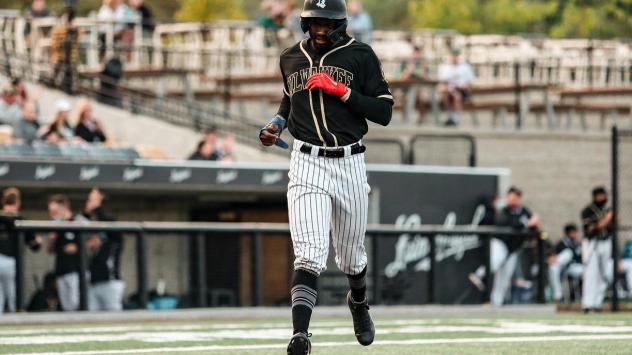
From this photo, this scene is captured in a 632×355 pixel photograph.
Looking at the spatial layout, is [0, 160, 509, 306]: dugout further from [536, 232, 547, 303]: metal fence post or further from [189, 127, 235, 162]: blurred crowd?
[536, 232, 547, 303]: metal fence post

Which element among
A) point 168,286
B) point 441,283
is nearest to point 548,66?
point 441,283

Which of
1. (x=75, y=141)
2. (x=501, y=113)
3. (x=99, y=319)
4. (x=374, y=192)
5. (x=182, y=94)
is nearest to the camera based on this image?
(x=99, y=319)

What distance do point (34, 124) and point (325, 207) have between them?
11.4 metres

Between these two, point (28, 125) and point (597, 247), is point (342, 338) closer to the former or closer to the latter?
point (597, 247)

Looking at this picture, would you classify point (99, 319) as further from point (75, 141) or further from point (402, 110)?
point (402, 110)

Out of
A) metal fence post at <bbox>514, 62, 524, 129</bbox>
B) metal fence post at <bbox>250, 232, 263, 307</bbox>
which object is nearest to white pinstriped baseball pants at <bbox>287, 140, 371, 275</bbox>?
metal fence post at <bbox>250, 232, 263, 307</bbox>

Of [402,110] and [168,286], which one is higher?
[402,110]

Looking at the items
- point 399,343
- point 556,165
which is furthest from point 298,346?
point 556,165

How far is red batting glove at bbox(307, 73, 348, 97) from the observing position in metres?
8.56

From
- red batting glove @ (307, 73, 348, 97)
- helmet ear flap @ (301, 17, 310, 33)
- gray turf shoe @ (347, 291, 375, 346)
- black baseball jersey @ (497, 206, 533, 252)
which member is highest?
helmet ear flap @ (301, 17, 310, 33)

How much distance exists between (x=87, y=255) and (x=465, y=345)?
21.1ft

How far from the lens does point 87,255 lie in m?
16.0

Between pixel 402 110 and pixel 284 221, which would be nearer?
pixel 284 221

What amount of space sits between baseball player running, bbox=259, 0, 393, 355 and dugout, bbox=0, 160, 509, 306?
745cm
